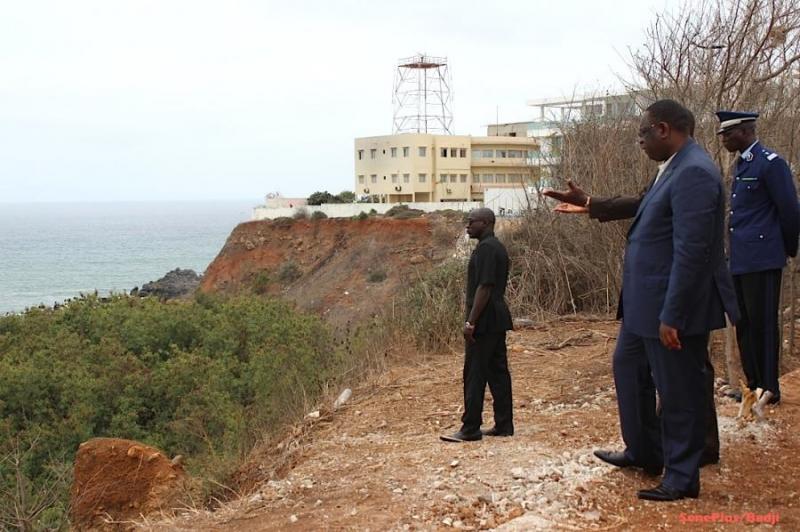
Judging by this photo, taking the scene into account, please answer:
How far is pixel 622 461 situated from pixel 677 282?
1307mm

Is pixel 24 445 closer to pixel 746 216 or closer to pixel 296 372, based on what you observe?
pixel 296 372

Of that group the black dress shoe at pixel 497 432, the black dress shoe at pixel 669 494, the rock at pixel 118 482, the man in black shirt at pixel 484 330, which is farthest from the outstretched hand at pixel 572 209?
the rock at pixel 118 482

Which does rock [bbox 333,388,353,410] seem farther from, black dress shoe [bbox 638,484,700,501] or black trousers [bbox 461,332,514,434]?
black dress shoe [bbox 638,484,700,501]

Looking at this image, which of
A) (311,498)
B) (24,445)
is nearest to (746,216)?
(311,498)

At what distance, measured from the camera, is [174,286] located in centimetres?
6209

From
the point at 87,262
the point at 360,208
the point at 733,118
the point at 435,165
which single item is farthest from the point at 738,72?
the point at 87,262

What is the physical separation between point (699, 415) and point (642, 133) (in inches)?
61.3

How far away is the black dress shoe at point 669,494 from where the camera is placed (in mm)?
4605

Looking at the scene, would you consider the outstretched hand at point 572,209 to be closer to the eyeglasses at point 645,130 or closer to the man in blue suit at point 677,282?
the man in blue suit at point 677,282

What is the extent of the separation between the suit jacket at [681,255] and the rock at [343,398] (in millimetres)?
4181

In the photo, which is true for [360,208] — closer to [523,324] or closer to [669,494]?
[523,324]

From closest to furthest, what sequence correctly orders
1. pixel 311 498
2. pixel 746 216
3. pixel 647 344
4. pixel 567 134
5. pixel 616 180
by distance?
pixel 647 344 < pixel 311 498 < pixel 746 216 < pixel 616 180 < pixel 567 134

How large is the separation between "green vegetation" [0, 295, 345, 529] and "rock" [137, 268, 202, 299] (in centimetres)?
3872

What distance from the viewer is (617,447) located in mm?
5832
